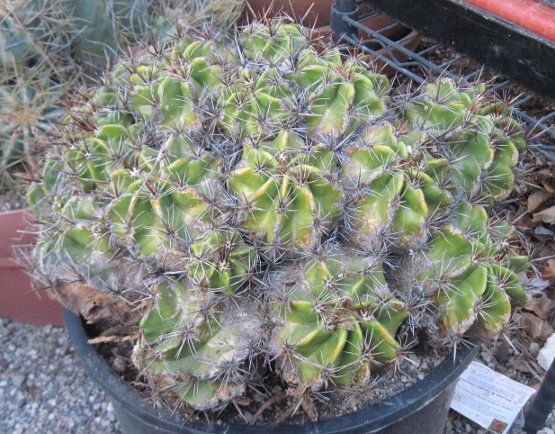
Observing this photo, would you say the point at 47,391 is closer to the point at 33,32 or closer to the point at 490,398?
the point at 33,32

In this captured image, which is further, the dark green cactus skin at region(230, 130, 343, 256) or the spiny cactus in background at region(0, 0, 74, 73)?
the spiny cactus in background at region(0, 0, 74, 73)

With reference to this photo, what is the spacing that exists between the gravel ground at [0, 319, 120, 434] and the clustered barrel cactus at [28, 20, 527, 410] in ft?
2.34

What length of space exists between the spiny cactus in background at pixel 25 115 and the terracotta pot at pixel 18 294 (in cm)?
19

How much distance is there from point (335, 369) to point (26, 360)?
50.0 inches

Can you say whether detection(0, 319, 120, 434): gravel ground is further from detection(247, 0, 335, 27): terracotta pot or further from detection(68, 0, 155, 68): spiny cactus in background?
detection(247, 0, 335, 27): terracotta pot

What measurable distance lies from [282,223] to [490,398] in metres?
0.87

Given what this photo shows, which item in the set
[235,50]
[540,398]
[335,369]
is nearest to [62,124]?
[235,50]

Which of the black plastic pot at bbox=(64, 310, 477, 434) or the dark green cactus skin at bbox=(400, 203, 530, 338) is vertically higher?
the dark green cactus skin at bbox=(400, 203, 530, 338)

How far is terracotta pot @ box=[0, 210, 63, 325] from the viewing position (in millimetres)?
1746

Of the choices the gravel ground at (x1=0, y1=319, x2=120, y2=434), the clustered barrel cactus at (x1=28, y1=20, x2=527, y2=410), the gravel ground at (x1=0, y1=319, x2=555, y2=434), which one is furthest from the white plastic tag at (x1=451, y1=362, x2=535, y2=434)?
the gravel ground at (x1=0, y1=319, x2=120, y2=434)

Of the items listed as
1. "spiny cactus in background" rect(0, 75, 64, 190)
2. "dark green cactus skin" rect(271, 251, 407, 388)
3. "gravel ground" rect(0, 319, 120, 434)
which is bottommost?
"gravel ground" rect(0, 319, 120, 434)

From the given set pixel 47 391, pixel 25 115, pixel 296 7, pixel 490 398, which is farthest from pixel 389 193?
pixel 296 7

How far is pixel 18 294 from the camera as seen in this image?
1.93 meters

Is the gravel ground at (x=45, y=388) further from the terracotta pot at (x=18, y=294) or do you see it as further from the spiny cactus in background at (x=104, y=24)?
the spiny cactus in background at (x=104, y=24)
